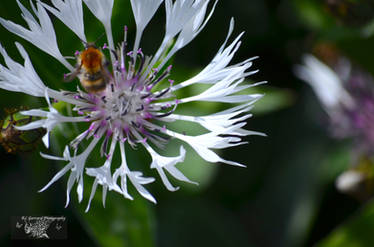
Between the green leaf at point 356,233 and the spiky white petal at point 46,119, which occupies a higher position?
the spiky white petal at point 46,119

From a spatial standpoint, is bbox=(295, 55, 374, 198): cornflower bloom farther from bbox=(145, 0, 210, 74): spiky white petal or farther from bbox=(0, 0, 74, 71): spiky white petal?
bbox=(0, 0, 74, 71): spiky white petal

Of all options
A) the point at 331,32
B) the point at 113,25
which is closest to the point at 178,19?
the point at 113,25

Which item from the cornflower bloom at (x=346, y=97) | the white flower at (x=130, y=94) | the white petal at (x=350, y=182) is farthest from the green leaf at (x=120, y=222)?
the cornflower bloom at (x=346, y=97)

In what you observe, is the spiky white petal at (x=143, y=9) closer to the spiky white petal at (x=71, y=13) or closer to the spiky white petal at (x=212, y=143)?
the spiky white petal at (x=71, y=13)

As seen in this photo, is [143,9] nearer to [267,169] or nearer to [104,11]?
[104,11]

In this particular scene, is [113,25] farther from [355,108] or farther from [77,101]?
[355,108]
